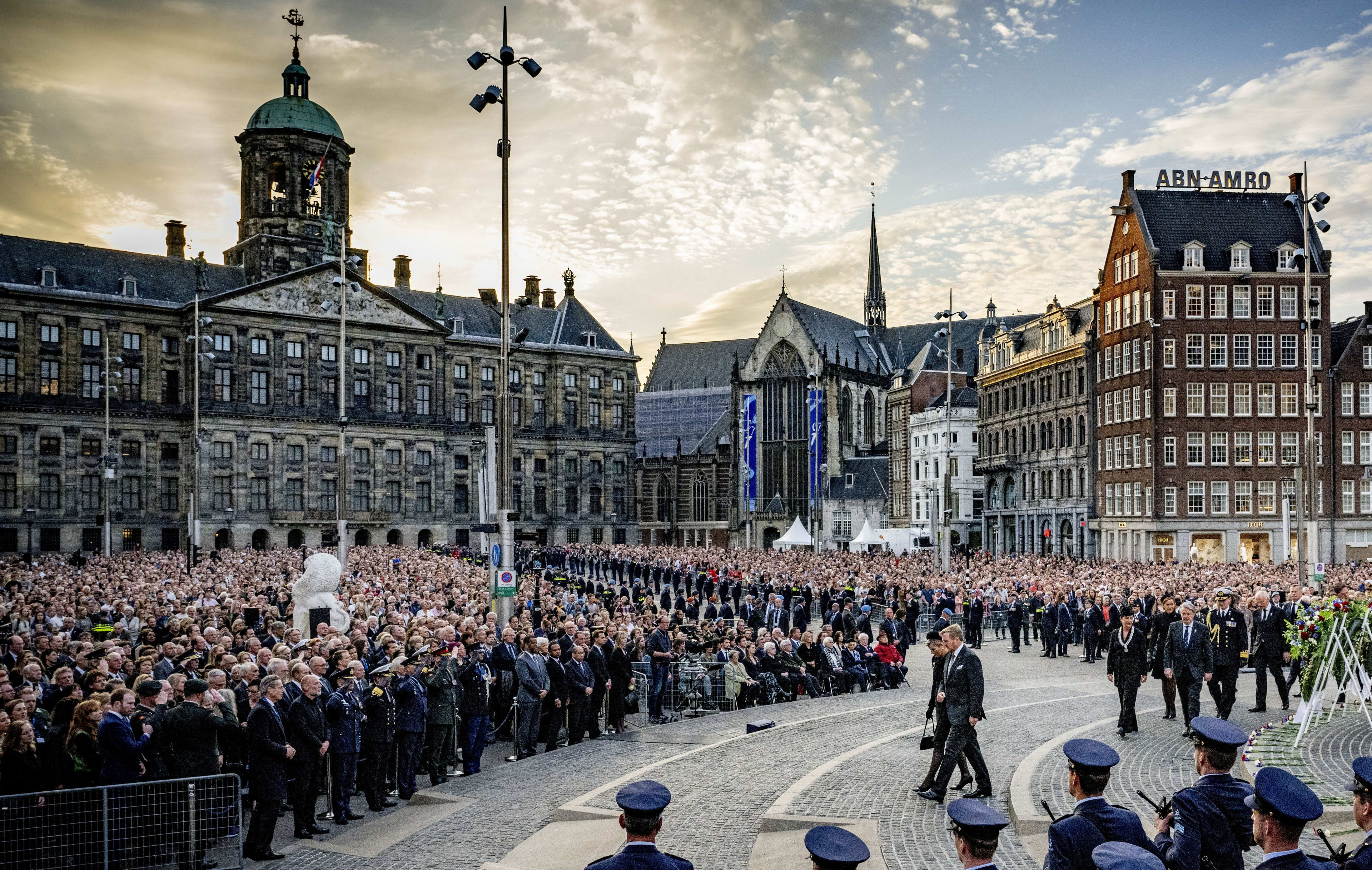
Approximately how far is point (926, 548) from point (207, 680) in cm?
6262

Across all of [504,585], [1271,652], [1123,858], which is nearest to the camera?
[1123,858]

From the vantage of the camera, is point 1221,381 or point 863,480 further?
point 863,480

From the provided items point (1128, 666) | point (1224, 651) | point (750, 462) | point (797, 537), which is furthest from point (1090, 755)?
point (750, 462)

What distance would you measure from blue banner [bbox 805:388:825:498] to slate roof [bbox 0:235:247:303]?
43115 millimetres

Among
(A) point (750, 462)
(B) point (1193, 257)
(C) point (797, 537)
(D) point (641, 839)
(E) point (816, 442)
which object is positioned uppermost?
(B) point (1193, 257)

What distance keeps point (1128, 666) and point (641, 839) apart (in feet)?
36.7

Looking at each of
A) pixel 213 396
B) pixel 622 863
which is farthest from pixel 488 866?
pixel 213 396

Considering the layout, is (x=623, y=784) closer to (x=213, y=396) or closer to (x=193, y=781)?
(x=193, y=781)

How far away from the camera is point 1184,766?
1272 cm

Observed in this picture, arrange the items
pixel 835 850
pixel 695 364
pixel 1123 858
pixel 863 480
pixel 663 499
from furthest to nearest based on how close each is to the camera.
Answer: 1. pixel 695 364
2. pixel 663 499
3. pixel 863 480
4. pixel 835 850
5. pixel 1123 858

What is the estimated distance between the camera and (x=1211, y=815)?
577 cm

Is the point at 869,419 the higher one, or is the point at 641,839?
the point at 869,419

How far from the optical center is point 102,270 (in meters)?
74.1

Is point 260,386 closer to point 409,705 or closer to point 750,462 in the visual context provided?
point 750,462
